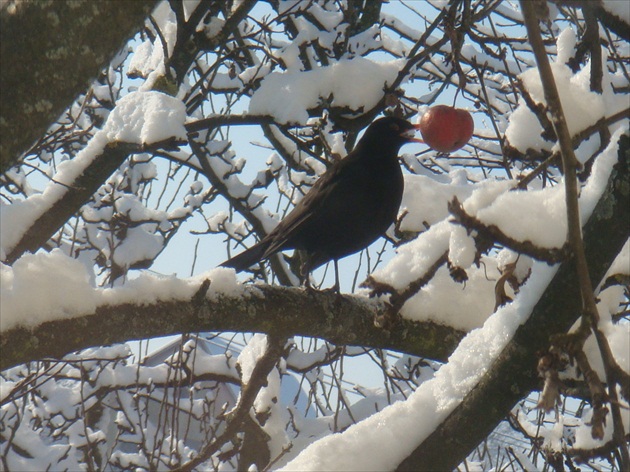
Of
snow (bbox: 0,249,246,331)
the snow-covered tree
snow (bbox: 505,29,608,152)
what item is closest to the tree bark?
the snow-covered tree

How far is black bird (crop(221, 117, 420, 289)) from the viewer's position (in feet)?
11.3

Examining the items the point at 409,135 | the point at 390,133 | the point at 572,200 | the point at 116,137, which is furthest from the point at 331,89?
the point at 572,200

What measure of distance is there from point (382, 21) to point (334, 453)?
15.5ft

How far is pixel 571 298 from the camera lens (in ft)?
4.41

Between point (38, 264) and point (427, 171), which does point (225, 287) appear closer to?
point (38, 264)

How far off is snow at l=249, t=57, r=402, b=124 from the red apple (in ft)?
3.78

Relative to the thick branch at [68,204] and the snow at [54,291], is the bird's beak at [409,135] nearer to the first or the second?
the thick branch at [68,204]

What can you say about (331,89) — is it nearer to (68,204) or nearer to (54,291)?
(68,204)

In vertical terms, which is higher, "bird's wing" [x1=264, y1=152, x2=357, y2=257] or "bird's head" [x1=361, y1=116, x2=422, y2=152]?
"bird's head" [x1=361, y1=116, x2=422, y2=152]

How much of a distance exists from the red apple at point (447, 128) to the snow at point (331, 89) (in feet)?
3.78

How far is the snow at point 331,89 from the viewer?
3.64 m

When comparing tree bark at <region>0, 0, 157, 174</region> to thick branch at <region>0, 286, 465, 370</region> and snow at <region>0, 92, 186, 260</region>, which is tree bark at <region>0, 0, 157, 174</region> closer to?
thick branch at <region>0, 286, 465, 370</region>

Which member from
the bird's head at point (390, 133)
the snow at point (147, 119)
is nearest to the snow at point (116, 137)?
the snow at point (147, 119)

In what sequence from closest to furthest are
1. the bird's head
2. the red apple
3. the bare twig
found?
1. the bare twig
2. the red apple
3. the bird's head
